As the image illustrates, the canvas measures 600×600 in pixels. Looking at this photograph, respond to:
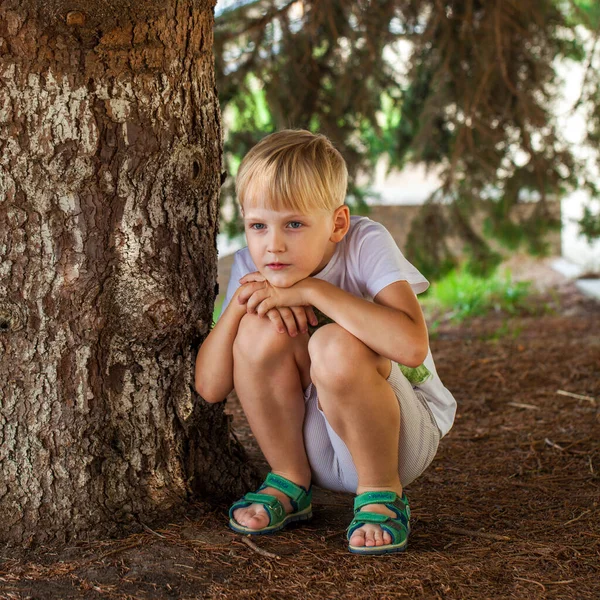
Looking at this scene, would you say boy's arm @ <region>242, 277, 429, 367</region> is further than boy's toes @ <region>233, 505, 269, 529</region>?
No

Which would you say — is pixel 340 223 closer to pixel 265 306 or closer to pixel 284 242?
pixel 284 242

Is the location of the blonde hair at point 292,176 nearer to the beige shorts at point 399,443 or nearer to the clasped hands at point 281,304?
the clasped hands at point 281,304

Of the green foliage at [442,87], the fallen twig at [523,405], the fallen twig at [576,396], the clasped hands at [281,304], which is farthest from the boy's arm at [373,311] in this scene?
the green foliage at [442,87]

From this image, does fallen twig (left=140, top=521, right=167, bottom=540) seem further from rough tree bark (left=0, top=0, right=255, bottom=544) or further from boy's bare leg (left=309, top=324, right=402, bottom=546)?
boy's bare leg (left=309, top=324, right=402, bottom=546)

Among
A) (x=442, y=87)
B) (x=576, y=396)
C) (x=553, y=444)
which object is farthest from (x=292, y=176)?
(x=442, y=87)

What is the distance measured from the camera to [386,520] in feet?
6.59

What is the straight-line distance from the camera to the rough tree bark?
1.96 m

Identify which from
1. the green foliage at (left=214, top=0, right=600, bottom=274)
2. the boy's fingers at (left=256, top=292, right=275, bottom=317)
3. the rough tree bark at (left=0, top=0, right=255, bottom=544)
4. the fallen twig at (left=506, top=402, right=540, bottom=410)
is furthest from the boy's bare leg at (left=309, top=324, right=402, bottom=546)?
the green foliage at (left=214, top=0, right=600, bottom=274)

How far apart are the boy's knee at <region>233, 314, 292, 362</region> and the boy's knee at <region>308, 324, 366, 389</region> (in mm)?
98

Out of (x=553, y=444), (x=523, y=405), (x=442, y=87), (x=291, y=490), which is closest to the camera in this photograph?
(x=291, y=490)

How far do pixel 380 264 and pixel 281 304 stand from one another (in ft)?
0.90

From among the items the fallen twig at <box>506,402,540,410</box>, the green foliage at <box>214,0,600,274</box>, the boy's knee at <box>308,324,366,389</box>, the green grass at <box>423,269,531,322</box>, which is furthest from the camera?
the green grass at <box>423,269,531,322</box>

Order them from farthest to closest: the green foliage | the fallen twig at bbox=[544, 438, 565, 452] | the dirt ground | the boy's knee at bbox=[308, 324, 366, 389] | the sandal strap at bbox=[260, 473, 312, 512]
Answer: the green foliage < the fallen twig at bbox=[544, 438, 565, 452] < the sandal strap at bbox=[260, 473, 312, 512] < the boy's knee at bbox=[308, 324, 366, 389] < the dirt ground

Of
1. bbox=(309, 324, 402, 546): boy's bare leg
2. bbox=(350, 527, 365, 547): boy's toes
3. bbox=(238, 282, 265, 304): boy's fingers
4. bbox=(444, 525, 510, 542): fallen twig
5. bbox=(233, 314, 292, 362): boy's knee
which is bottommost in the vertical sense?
bbox=(444, 525, 510, 542): fallen twig
